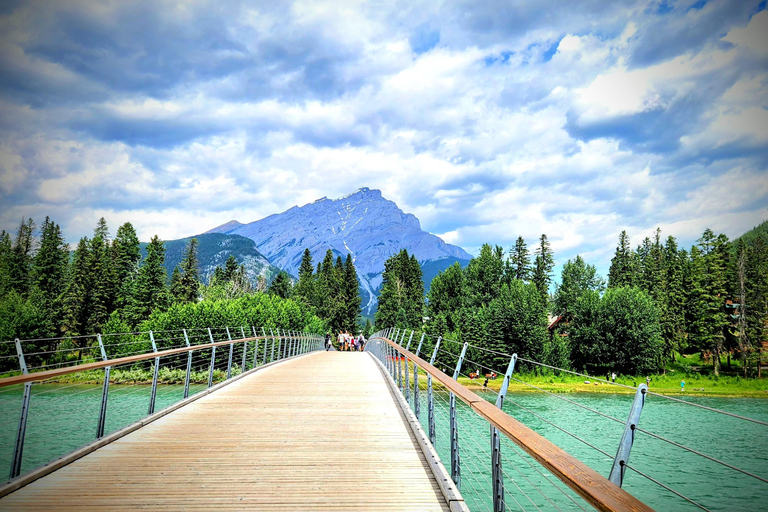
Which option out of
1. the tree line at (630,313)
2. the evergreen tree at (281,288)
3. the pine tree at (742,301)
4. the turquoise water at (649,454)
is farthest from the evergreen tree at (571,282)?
the evergreen tree at (281,288)

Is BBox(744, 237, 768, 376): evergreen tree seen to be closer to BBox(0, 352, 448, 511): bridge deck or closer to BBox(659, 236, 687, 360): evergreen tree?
BBox(659, 236, 687, 360): evergreen tree

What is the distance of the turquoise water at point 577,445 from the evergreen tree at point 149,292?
16.2 m

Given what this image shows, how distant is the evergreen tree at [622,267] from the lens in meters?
64.6

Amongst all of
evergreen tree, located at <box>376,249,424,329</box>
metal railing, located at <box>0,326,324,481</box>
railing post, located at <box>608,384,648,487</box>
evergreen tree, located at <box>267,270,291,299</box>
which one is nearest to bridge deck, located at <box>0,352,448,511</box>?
metal railing, located at <box>0,326,324,481</box>

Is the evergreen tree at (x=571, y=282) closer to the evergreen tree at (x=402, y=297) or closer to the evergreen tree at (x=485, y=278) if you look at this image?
Answer: the evergreen tree at (x=485, y=278)

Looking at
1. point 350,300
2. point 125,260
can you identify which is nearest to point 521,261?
point 350,300

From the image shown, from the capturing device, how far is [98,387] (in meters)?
8.72

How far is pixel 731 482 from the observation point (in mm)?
18078

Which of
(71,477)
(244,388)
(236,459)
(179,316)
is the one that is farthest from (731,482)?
(179,316)

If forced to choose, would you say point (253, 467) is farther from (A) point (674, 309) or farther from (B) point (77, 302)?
(A) point (674, 309)

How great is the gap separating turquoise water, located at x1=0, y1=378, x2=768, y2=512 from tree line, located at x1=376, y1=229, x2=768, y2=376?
14.7 m

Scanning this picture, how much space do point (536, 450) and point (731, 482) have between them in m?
21.7

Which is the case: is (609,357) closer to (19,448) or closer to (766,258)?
(766,258)

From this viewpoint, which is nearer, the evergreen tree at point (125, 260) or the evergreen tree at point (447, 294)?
the evergreen tree at point (125, 260)
